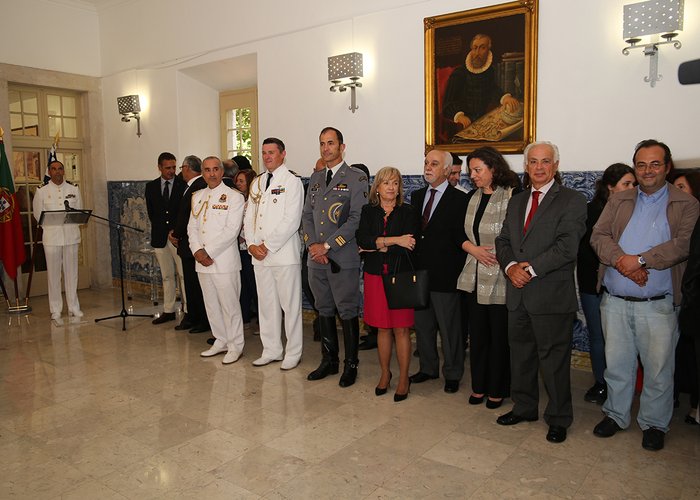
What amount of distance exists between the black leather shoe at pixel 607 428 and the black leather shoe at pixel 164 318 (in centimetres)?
452

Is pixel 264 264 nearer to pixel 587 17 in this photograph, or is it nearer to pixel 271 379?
pixel 271 379

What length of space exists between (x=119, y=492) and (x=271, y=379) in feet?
5.53

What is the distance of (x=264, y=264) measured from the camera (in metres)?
4.58

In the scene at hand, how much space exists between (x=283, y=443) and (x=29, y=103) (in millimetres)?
6882

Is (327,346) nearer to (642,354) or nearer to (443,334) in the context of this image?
(443,334)

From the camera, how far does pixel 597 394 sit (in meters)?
3.81

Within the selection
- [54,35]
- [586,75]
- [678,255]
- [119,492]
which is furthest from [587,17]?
[54,35]

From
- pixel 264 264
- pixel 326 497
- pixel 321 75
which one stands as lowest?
pixel 326 497

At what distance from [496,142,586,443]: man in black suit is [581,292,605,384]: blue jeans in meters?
0.60

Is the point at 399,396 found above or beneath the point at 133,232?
beneath

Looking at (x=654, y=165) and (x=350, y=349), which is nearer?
(x=654, y=165)

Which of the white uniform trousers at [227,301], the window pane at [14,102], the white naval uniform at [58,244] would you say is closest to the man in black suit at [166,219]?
the white naval uniform at [58,244]

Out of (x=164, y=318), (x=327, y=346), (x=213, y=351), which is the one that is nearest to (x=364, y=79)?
(x=327, y=346)

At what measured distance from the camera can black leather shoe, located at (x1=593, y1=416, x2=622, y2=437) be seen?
10.7 feet
